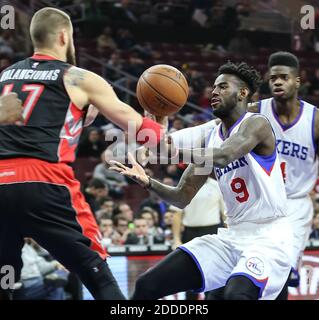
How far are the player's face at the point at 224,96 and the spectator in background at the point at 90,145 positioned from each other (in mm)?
6797

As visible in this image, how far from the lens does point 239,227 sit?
5000 millimetres

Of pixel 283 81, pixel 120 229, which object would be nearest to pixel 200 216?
pixel 120 229

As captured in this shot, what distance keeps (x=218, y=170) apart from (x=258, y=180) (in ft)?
1.08

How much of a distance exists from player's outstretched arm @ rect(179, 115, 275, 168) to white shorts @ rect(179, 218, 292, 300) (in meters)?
0.50

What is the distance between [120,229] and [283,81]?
13.1 feet

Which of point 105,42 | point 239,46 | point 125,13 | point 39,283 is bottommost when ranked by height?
point 39,283

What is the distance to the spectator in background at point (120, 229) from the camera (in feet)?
30.6

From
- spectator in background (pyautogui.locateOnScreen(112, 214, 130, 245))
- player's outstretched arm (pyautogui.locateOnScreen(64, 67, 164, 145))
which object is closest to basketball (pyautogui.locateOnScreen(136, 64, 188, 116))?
player's outstretched arm (pyautogui.locateOnScreen(64, 67, 164, 145))

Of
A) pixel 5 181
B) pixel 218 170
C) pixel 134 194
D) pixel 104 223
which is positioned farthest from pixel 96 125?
pixel 5 181

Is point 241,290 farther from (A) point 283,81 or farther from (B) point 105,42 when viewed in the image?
(B) point 105,42

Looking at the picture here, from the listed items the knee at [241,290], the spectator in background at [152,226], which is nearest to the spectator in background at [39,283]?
the spectator in background at [152,226]

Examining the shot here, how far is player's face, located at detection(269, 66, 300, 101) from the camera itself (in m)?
6.05

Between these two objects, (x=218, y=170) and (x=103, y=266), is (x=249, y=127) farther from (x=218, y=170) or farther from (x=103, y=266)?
(x=103, y=266)

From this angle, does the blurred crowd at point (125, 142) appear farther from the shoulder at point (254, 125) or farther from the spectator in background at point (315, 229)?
the shoulder at point (254, 125)
